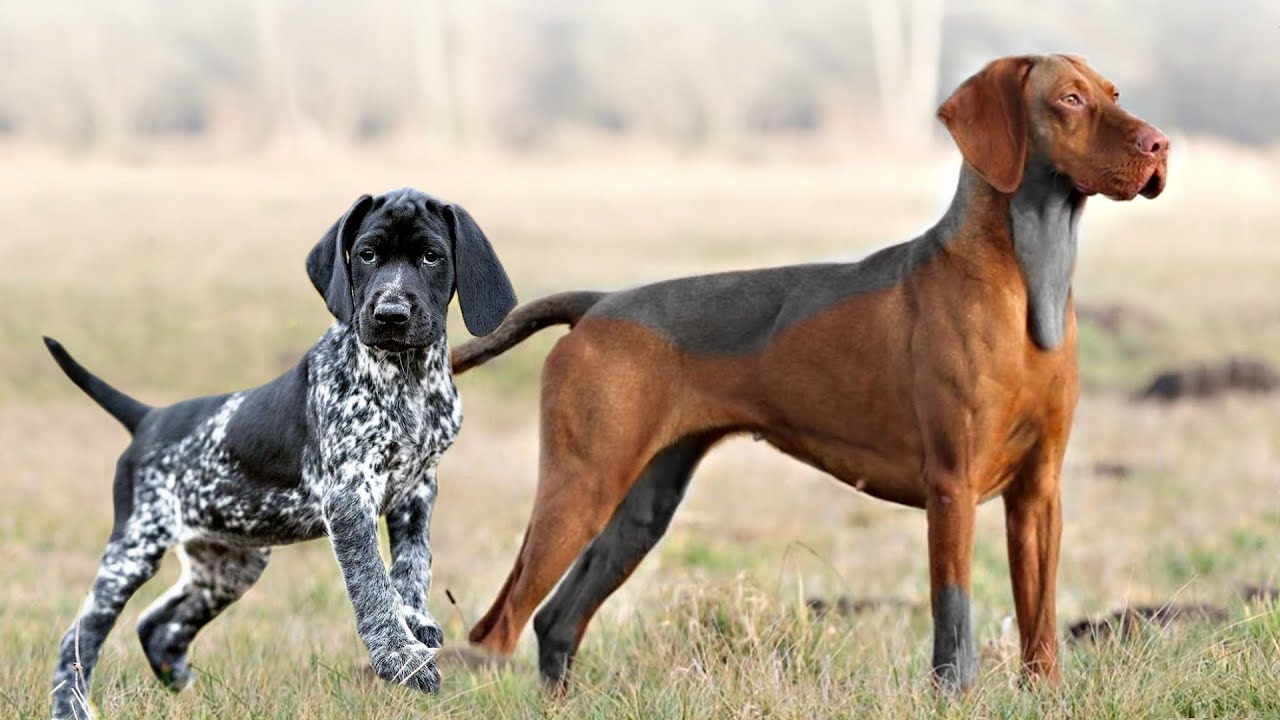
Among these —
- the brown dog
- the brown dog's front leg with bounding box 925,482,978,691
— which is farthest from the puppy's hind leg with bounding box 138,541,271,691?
the brown dog's front leg with bounding box 925,482,978,691

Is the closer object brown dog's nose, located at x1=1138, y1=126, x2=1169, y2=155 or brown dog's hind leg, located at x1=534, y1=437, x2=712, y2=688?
brown dog's nose, located at x1=1138, y1=126, x2=1169, y2=155

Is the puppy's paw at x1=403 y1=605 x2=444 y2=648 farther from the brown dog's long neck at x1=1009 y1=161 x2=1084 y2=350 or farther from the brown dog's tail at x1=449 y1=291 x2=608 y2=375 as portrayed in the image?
the brown dog's long neck at x1=1009 y1=161 x2=1084 y2=350

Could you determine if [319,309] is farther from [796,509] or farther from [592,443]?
[592,443]

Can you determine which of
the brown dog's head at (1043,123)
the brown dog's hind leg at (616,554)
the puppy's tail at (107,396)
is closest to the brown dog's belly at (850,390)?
the brown dog's hind leg at (616,554)

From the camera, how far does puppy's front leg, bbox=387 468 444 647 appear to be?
488cm

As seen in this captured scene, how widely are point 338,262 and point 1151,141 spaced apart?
2.36 metres

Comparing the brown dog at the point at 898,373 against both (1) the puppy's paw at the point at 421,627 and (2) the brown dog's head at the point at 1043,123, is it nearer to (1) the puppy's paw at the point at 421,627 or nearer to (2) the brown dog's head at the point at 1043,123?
(2) the brown dog's head at the point at 1043,123

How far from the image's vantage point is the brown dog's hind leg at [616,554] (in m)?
6.51

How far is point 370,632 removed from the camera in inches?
181

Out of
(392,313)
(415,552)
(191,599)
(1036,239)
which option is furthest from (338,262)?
(1036,239)

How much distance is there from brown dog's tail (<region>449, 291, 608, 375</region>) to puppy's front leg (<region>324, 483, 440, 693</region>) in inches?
55.7

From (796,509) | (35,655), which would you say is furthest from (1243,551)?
(35,655)

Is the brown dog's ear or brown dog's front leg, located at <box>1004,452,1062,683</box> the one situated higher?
the brown dog's ear

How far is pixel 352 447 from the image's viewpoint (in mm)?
4816
